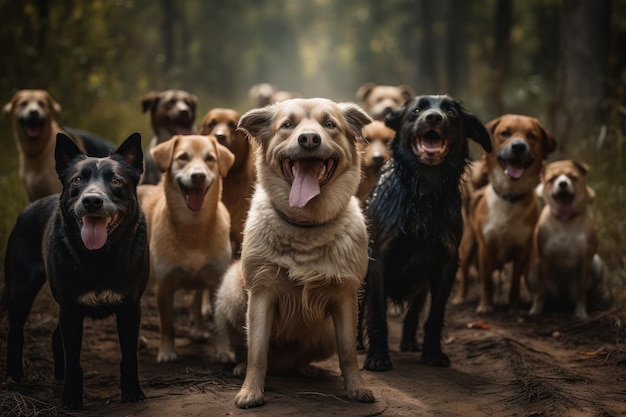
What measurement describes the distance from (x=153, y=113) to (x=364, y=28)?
1316 inches

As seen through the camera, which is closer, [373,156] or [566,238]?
[373,156]

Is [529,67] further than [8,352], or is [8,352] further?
[529,67]

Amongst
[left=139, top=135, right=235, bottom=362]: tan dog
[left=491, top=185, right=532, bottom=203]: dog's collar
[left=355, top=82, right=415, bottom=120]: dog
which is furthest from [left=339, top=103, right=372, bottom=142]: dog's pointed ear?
[left=355, top=82, right=415, bottom=120]: dog

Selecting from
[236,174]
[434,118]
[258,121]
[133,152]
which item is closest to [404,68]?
[236,174]

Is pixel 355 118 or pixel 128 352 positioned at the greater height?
pixel 355 118

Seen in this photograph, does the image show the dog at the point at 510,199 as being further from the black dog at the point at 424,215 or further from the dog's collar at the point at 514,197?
the black dog at the point at 424,215

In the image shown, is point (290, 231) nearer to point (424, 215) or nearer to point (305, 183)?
point (305, 183)

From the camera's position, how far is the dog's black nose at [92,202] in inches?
161

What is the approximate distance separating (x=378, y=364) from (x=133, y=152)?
229 cm

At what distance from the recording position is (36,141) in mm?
7742

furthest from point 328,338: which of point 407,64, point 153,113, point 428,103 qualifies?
point 407,64

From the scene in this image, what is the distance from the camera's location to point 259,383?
4.28 m

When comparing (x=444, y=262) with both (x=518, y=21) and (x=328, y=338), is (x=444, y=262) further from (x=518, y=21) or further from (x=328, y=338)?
(x=518, y=21)

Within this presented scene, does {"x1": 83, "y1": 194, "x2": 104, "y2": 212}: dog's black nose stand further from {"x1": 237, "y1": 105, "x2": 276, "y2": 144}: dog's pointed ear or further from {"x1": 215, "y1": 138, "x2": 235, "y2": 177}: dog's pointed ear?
{"x1": 215, "y1": 138, "x2": 235, "y2": 177}: dog's pointed ear
